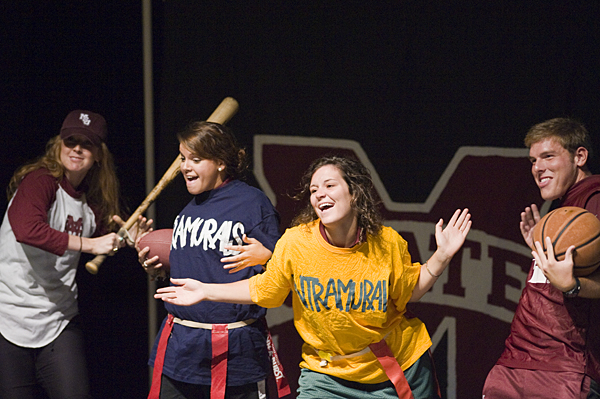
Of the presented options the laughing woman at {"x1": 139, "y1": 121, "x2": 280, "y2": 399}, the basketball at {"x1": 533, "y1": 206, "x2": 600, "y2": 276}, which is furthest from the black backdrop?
the basketball at {"x1": 533, "y1": 206, "x2": 600, "y2": 276}

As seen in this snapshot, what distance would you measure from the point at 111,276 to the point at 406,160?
6.12 ft

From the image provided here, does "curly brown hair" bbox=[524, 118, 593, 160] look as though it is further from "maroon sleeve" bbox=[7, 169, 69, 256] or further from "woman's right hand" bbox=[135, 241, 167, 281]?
"maroon sleeve" bbox=[7, 169, 69, 256]

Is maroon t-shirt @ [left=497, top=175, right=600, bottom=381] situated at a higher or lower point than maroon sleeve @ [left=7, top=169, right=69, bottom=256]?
lower

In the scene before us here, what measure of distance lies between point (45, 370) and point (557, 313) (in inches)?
89.7

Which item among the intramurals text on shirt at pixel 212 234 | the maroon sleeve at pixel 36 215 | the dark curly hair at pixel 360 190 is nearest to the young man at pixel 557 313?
the dark curly hair at pixel 360 190

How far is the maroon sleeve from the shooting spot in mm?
2844

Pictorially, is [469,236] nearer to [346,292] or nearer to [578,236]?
[578,236]

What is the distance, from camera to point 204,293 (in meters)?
2.38

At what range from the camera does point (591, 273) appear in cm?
224

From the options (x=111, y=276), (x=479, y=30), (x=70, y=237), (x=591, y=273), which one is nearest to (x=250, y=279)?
(x=70, y=237)

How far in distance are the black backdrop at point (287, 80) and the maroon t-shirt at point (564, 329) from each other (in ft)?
3.36

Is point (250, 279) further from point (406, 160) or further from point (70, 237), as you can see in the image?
point (406, 160)

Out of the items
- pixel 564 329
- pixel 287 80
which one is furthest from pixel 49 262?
pixel 564 329

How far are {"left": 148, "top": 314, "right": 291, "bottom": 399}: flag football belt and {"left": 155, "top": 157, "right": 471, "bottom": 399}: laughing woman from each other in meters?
0.21
